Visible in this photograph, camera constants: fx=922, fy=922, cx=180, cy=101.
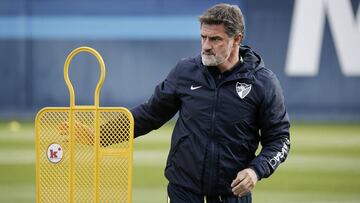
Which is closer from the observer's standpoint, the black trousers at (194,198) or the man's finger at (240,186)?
the man's finger at (240,186)

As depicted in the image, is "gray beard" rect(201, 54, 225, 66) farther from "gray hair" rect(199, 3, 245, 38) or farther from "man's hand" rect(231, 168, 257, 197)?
"man's hand" rect(231, 168, 257, 197)

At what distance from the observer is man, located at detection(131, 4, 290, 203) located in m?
5.32

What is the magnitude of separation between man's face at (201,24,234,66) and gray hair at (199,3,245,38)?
0.03 m

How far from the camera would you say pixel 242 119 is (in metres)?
5.38

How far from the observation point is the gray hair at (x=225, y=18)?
528cm

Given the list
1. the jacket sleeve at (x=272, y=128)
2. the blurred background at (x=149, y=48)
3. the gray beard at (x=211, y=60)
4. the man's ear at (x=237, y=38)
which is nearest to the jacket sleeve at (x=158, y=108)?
the gray beard at (x=211, y=60)

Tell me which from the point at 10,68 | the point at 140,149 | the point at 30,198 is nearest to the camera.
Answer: the point at 30,198

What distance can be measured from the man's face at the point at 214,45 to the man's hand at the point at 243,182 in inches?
25.9

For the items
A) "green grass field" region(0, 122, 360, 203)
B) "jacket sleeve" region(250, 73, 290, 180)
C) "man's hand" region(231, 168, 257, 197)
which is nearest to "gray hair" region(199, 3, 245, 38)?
"jacket sleeve" region(250, 73, 290, 180)

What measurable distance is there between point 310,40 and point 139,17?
3.59 metres

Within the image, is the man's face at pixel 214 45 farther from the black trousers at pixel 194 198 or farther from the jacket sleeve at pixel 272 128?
the black trousers at pixel 194 198

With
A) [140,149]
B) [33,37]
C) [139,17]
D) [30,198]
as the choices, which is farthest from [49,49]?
[30,198]

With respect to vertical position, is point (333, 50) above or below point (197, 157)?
above

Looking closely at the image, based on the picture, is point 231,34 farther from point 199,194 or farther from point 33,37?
point 33,37
